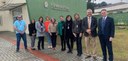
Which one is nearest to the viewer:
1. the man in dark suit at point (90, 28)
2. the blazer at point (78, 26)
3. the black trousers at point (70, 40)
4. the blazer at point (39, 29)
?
the man in dark suit at point (90, 28)

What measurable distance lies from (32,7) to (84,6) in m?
6.69

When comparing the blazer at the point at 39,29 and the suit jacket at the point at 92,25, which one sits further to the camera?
the blazer at the point at 39,29

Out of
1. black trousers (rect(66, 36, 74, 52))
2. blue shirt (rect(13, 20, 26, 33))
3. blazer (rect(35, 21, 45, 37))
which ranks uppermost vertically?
blue shirt (rect(13, 20, 26, 33))

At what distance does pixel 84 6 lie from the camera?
27.1m

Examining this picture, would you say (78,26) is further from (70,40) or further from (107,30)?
(107,30)

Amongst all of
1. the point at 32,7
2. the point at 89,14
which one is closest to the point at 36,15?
the point at 32,7

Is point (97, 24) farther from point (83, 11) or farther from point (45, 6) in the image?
point (83, 11)

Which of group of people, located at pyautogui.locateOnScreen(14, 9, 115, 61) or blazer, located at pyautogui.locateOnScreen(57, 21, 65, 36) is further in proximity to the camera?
blazer, located at pyautogui.locateOnScreen(57, 21, 65, 36)

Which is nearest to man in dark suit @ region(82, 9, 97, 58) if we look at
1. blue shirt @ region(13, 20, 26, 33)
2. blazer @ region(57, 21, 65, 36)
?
blazer @ region(57, 21, 65, 36)

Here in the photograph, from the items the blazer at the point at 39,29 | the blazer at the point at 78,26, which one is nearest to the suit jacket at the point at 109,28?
the blazer at the point at 78,26

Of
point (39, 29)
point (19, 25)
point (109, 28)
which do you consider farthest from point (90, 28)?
point (19, 25)

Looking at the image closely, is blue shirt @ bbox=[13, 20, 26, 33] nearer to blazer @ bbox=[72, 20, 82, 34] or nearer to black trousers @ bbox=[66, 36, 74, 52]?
black trousers @ bbox=[66, 36, 74, 52]

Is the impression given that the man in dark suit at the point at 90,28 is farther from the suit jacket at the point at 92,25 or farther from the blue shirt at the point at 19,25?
the blue shirt at the point at 19,25

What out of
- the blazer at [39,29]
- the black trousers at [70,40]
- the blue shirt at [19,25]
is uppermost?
the blue shirt at [19,25]
